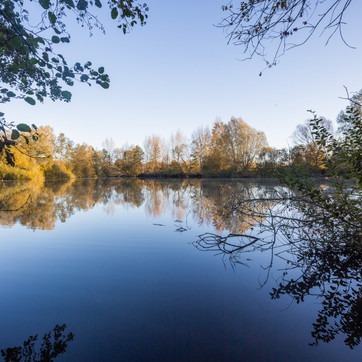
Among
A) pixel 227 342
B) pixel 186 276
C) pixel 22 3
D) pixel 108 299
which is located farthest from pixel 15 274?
pixel 22 3

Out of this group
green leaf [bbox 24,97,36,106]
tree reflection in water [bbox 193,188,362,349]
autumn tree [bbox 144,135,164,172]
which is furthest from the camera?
autumn tree [bbox 144,135,164,172]

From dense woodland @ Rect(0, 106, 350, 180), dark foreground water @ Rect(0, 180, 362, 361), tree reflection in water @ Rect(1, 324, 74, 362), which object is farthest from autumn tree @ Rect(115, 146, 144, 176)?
tree reflection in water @ Rect(1, 324, 74, 362)

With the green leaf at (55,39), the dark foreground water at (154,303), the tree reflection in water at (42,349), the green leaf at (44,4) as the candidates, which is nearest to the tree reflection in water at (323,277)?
the dark foreground water at (154,303)

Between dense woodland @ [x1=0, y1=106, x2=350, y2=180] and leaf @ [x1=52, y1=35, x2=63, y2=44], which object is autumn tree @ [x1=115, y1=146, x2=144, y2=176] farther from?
leaf @ [x1=52, y1=35, x2=63, y2=44]

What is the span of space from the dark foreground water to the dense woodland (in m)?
19.4

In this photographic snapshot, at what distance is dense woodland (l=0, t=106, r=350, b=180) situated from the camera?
3403 cm

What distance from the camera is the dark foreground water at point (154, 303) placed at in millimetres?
1860

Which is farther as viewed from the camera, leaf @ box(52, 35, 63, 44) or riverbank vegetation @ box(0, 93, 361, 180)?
riverbank vegetation @ box(0, 93, 361, 180)

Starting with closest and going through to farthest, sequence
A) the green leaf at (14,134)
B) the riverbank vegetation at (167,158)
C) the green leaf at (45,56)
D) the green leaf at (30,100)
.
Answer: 1. the green leaf at (14,134)
2. the green leaf at (30,100)
3. the green leaf at (45,56)
4. the riverbank vegetation at (167,158)

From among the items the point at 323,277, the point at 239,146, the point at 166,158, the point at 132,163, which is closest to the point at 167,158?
the point at 166,158

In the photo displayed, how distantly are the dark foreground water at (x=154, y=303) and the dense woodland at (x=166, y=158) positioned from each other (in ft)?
63.5

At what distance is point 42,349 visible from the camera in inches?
72.9

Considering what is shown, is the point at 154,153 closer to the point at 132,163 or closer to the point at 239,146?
the point at 132,163

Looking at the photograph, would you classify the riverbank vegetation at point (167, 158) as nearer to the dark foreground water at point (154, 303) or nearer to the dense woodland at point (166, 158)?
the dense woodland at point (166, 158)
